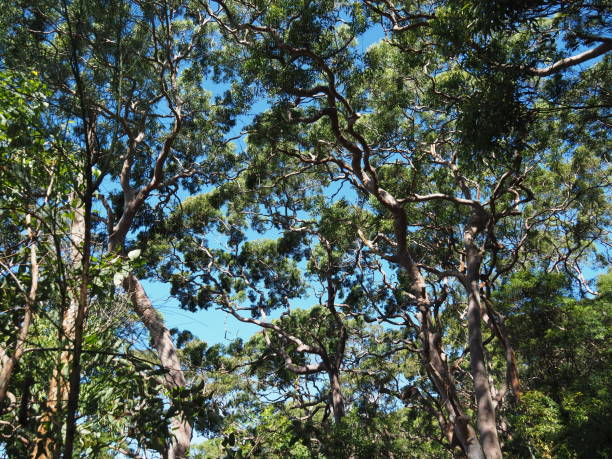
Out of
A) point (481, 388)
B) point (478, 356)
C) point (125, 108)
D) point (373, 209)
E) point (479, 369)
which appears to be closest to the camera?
point (125, 108)

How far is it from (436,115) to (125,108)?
9.97 m

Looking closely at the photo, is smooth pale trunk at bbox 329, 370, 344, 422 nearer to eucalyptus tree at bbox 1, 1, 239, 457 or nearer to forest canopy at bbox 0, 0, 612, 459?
forest canopy at bbox 0, 0, 612, 459

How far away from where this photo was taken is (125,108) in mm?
2154

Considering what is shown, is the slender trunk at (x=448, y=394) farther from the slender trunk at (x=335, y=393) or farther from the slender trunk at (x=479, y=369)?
the slender trunk at (x=335, y=393)

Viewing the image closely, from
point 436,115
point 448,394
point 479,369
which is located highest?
point 436,115

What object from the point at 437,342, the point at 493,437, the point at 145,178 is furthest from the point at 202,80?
the point at 493,437

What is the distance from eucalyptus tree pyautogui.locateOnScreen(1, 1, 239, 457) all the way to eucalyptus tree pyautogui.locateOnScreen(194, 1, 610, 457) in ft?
3.88

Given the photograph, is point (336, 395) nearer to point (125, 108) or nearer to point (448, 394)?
point (448, 394)

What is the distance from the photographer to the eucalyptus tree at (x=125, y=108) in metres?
1.98

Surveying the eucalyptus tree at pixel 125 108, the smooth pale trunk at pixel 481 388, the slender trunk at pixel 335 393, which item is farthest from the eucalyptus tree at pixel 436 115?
the slender trunk at pixel 335 393

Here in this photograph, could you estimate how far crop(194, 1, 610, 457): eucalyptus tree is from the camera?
535 cm

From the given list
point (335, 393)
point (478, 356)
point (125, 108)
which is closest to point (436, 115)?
point (478, 356)

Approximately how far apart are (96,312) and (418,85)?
8.39 meters

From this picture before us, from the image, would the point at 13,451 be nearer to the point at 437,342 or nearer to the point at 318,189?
the point at 437,342
